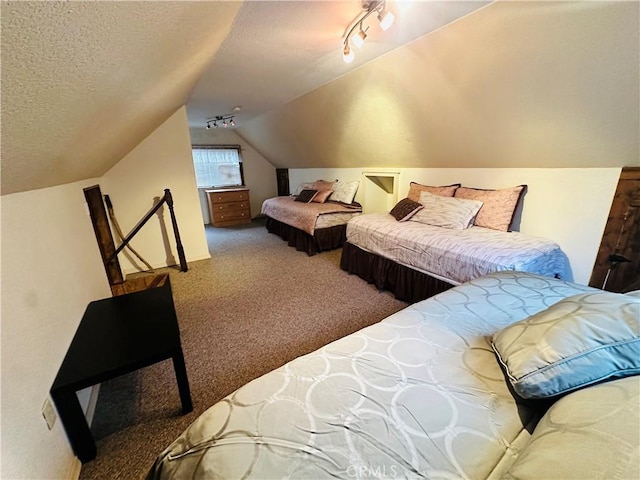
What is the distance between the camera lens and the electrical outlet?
104 cm

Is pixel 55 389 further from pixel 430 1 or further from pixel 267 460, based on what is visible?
pixel 430 1

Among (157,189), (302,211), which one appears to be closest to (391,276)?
(302,211)

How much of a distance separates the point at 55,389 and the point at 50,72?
1.24 meters

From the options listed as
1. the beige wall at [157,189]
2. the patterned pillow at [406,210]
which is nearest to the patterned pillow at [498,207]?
the patterned pillow at [406,210]

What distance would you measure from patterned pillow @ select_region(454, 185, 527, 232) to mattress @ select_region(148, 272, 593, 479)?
6.11 feet

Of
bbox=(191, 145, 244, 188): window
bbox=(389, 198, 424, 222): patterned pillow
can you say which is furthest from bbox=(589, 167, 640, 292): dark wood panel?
bbox=(191, 145, 244, 188): window

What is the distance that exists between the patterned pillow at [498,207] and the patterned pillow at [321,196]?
251 centimetres

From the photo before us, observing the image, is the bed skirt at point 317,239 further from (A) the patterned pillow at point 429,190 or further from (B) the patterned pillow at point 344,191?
(A) the patterned pillow at point 429,190

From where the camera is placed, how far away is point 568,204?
7.34 ft

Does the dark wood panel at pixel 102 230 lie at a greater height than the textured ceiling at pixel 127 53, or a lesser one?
lesser

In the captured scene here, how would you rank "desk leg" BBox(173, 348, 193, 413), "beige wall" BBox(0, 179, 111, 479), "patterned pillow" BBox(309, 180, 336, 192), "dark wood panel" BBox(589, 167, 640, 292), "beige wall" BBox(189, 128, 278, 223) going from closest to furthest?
"beige wall" BBox(0, 179, 111, 479) → "desk leg" BBox(173, 348, 193, 413) → "dark wood panel" BBox(589, 167, 640, 292) → "patterned pillow" BBox(309, 180, 336, 192) → "beige wall" BBox(189, 128, 278, 223)

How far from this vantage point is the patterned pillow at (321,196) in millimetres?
4669

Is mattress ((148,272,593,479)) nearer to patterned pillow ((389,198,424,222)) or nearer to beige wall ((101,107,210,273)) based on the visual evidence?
patterned pillow ((389,198,424,222))

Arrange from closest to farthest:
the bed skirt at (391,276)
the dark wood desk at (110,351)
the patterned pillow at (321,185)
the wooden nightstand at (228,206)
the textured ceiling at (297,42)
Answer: the dark wood desk at (110,351), the textured ceiling at (297,42), the bed skirt at (391,276), the patterned pillow at (321,185), the wooden nightstand at (228,206)
